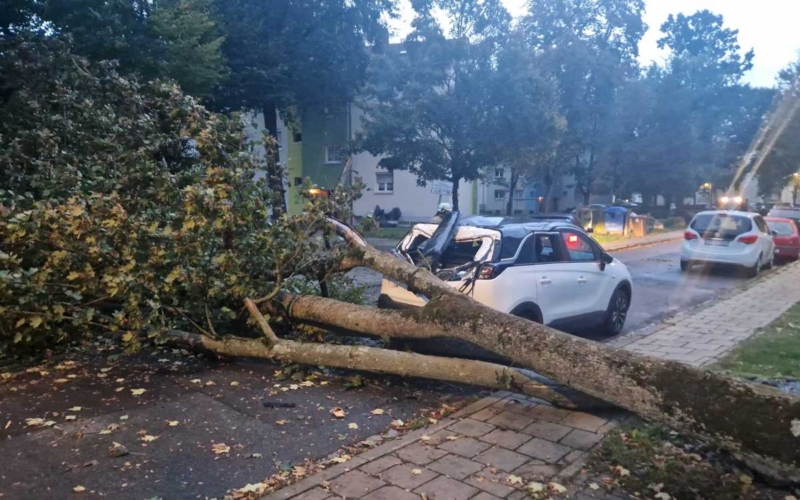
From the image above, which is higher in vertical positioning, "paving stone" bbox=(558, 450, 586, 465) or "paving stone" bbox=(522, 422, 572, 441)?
"paving stone" bbox=(558, 450, 586, 465)

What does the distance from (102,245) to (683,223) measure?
36760mm

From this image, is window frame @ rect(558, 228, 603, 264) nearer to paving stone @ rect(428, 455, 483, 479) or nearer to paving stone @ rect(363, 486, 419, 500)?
paving stone @ rect(428, 455, 483, 479)

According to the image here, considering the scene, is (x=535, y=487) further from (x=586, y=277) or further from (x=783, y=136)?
(x=783, y=136)

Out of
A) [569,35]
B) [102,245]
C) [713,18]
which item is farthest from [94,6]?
[713,18]

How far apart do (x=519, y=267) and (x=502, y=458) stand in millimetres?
2716

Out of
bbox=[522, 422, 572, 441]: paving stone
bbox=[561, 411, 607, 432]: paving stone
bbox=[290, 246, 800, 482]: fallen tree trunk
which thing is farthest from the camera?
bbox=[561, 411, 607, 432]: paving stone

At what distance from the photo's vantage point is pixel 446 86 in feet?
74.8

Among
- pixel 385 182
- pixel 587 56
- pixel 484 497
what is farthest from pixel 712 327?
pixel 385 182

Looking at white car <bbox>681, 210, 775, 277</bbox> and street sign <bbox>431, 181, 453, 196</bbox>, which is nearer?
white car <bbox>681, 210, 775, 277</bbox>

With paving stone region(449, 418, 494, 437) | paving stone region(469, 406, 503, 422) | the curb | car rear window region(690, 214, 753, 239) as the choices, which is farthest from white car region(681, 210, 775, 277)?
paving stone region(449, 418, 494, 437)

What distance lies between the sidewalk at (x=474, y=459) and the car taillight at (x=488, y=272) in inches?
58.2

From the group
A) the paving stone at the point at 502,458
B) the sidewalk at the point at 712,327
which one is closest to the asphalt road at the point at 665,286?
the sidewalk at the point at 712,327

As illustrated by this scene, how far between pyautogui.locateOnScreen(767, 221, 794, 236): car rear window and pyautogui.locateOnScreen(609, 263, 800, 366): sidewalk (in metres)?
6.66

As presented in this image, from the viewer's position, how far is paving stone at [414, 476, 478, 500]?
3.54 meters
